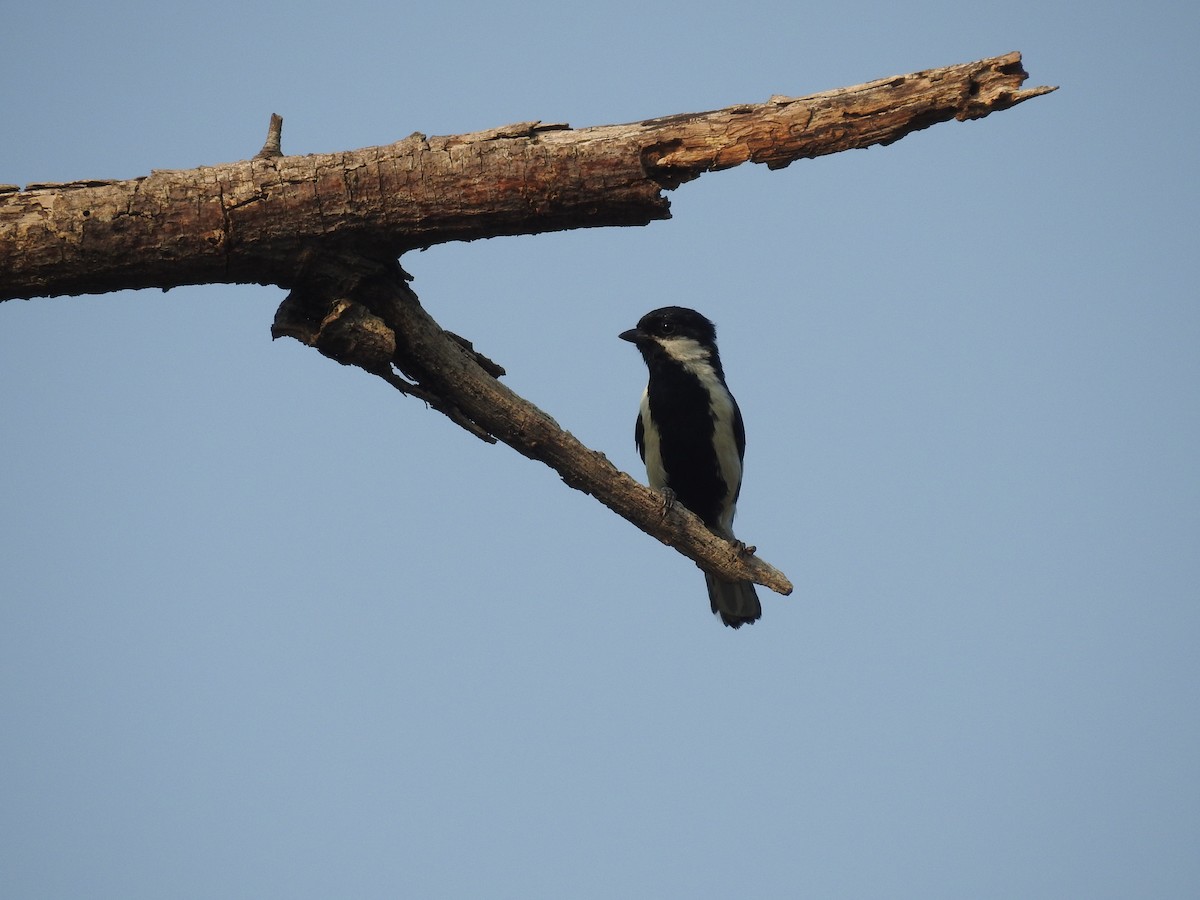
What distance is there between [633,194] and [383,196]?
96 centimetres

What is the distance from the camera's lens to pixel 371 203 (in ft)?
14.0

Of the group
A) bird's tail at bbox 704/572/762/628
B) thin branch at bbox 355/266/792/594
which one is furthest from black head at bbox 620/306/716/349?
thin branch at bbox 355/266/792/594

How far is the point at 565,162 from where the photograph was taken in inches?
165

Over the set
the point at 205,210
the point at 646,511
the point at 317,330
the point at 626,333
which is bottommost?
the point at 646,511

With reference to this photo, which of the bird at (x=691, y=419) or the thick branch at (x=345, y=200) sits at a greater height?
the bird at (x=691, y=419)

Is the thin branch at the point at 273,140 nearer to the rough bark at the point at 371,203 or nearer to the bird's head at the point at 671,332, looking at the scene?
the rough bark at the point at 371,203

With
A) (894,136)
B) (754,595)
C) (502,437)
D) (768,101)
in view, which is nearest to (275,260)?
(502,437)

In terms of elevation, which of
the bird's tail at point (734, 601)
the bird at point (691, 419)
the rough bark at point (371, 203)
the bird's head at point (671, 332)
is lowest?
the bird's tail at point (734, 601)

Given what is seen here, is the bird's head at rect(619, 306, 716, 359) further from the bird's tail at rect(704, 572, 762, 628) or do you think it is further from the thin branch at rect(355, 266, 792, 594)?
the thin branch at rect(355, 266, 792, 594)

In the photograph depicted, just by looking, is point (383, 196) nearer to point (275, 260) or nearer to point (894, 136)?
point (275, 260)

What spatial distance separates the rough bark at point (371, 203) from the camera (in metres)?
4.06

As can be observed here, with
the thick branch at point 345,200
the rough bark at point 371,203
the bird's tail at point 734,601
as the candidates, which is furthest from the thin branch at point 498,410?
the bird's tail at point 734,601

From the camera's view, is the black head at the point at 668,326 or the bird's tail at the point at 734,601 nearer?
the bird's tail at the point at 734,601

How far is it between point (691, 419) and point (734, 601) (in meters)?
1.19
